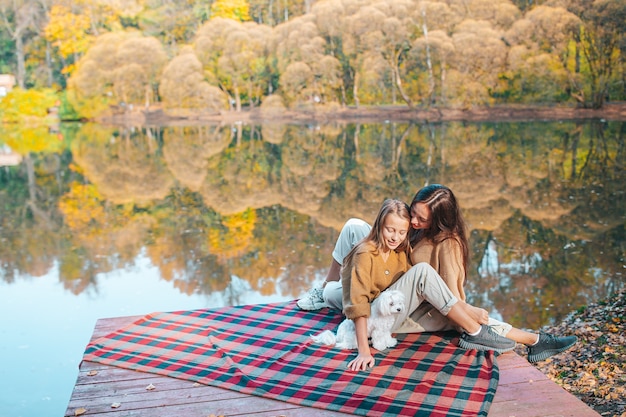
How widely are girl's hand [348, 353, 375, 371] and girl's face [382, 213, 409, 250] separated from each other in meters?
0.62

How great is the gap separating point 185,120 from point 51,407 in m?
32.5

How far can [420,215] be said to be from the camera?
11.7 feet

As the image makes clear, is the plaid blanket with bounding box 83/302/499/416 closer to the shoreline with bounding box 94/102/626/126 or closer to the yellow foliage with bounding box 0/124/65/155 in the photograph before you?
the yellow foliage with bounding box 0/124/65/155

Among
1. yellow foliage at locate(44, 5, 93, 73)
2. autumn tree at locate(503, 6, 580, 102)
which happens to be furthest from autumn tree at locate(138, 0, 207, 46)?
autumn tree at locate(503, 6, 580, 102)

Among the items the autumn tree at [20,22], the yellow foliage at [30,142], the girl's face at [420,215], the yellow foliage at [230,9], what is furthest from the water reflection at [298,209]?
the autumn tree at [20,22]

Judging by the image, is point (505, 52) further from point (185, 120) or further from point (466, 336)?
point (466, 336)

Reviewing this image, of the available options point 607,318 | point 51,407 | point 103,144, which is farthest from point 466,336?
point 103,144

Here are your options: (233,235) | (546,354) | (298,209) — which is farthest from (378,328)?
(298,209)

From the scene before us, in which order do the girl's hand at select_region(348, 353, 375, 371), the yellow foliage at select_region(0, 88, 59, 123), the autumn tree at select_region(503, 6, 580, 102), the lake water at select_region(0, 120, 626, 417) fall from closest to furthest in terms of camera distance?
the girl's hand at select_region(348, 353, 375, 371) → the lake water at select_region(0, 120, 626, 417) → the autumn tree at select_region(503, 6, 580, 102) → the yellow foliage at select_region(0, 88, 59, 123)

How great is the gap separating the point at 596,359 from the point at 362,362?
166 centimetres

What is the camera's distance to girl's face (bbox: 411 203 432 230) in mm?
3549

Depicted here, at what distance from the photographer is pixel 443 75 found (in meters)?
31.1

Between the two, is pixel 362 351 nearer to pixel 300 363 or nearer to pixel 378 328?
pixel 378 328

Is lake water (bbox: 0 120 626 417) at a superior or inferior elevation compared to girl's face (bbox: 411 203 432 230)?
inferior
